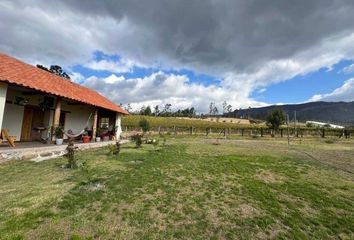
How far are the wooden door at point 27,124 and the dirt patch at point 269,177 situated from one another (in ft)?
39.8

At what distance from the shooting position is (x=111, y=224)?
11.5 ft

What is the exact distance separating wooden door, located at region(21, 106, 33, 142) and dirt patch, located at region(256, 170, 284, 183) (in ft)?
39.8

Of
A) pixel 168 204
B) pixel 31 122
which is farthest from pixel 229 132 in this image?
pixel 168 204

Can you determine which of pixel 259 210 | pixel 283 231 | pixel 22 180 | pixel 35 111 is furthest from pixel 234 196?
pixel 35 111

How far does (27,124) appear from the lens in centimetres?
1157

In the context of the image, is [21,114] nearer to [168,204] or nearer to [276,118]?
[168,204]

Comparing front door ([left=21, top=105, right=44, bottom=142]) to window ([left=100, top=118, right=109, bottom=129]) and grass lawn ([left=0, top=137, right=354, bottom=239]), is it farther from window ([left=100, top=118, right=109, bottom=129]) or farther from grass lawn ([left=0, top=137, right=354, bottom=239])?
window ([left=100, top=118, right=109, bottom=129])

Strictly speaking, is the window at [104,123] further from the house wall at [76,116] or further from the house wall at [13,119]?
the house wall at [13,119]

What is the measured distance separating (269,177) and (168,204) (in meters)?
4.09

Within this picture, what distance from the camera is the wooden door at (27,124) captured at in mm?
11352

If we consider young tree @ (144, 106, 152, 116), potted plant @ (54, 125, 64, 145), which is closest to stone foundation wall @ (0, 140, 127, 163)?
potted plant @ (54, 125, 64, 145)

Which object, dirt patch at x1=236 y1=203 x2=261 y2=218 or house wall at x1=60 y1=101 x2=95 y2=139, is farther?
house wall at x1=60 y1=101 x2=95 y2=139

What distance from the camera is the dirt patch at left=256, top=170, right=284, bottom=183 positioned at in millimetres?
6505

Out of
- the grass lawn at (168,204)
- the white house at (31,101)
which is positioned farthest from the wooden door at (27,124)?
the grass lawn at (168,204)
